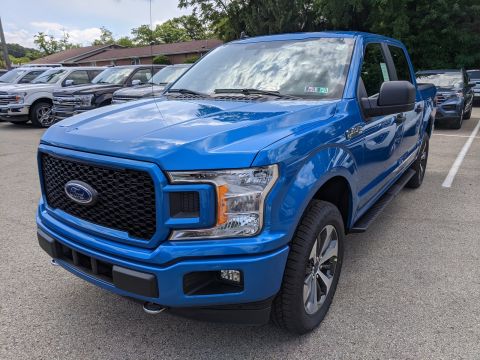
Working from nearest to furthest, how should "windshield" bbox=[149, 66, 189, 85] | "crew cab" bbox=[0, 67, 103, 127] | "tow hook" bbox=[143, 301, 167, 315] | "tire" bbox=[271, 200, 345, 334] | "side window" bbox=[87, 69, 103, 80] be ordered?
"tow hook" bbox=[143, 301, 167, 315]
"tire" bbox=[271, 200, 345, 334]
"windshield" bbox=[149, 66, 189, 85]
"crew cab" bbox=[0, 67, 103, 127]
"side window" bbox=[87, 69, 103, 80]

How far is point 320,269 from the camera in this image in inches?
106

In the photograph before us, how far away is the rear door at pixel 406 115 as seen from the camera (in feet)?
13.9

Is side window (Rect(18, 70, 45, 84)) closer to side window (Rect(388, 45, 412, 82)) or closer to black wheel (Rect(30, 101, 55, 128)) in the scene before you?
black wheel (Rect(30, 101, 55, 128))

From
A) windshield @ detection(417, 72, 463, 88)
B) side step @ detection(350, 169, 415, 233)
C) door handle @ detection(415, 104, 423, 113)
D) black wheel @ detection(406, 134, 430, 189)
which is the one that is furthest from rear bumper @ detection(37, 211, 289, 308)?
windshield @ detection(417, 72, 463, 88)

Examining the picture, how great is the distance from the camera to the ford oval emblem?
87.6 inches

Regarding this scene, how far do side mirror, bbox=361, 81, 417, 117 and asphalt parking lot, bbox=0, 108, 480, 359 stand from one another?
1.32 meters

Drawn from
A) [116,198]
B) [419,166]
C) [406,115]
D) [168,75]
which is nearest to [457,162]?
[419,166]

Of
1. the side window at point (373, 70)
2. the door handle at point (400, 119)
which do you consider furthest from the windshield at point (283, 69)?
the door handle at point (400, 119)

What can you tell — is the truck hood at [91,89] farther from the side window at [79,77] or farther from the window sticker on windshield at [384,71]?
the window sticker on windshield at [384,71]

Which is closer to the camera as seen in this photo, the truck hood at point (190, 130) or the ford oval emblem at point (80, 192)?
the truck hood at point (190, 130)

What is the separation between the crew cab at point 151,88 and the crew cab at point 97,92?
0.40 m

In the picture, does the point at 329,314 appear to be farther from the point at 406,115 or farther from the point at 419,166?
the point at 419,166

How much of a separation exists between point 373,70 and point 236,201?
2271 mm

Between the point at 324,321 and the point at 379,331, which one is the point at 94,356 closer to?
the point at 324,321
